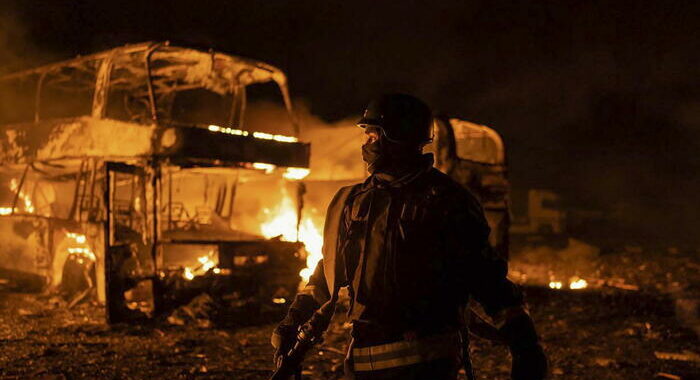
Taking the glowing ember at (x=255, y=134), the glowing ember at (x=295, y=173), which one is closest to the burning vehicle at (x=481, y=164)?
the glowing ember at (x=295, y=173)

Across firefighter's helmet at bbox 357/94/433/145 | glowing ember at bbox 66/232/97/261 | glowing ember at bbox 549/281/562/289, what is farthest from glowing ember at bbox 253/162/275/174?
firefighter's helmet at bbox 357/94/433/145

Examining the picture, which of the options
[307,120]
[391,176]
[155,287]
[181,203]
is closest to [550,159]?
[307,120]

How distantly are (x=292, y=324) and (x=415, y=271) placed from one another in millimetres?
690

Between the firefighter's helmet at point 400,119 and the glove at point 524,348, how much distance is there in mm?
818

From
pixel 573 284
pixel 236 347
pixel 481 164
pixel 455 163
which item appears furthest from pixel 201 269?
pixel 573 284

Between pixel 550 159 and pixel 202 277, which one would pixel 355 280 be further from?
pixel 550 159

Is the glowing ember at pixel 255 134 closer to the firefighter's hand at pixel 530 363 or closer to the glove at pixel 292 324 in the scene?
the glove at pixel 292 324

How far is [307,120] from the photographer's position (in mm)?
17766

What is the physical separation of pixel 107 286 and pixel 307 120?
971 centimetres

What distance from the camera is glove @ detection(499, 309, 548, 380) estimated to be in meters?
2.21

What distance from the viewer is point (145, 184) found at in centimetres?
996

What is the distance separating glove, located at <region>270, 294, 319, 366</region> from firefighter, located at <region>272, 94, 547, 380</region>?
297mm

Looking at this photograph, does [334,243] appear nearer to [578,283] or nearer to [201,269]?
[201,269]

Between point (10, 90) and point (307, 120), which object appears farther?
point (307, 120)
